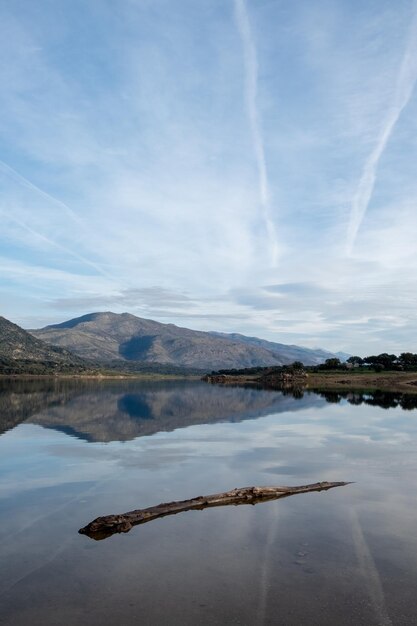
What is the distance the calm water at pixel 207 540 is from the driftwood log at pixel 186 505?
708mm

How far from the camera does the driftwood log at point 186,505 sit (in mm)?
23891

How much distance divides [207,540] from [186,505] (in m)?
5.31

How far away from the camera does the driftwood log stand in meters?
23.9

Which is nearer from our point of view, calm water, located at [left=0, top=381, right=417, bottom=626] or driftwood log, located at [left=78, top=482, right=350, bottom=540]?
calm water, located at [left=0, top=381, right=417, bottom=626]

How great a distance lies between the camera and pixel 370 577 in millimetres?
18906

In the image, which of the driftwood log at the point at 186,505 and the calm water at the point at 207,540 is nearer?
the calm water at the point at 207,540

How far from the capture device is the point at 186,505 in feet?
91.5

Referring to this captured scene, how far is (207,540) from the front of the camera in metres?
22.8

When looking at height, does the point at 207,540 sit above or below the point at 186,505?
below

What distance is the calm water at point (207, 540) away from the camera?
16469mm

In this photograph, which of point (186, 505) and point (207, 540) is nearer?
point (207, 540)

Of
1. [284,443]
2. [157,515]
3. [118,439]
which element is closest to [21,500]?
[157,515]

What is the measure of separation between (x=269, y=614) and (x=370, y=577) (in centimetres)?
532

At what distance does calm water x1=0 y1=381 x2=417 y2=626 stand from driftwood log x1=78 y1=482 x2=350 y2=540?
0.71m
